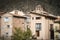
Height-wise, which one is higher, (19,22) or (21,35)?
(19,22)

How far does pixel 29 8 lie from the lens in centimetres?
280

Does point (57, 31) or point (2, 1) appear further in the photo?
point (2, 1)

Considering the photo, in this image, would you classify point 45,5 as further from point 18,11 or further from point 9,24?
point 9,24

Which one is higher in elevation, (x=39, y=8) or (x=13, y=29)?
(x=39, y=8)

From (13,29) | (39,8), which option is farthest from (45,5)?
(13,29)

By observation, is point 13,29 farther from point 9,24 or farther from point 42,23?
point 42,23

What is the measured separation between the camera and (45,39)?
8.80ft

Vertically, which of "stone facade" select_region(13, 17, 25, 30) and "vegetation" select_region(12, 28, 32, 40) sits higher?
"stone facade" select_region(13, 17, 25, 30)

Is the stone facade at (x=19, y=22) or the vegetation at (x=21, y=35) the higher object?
the stone facade at (x=19, y=22)

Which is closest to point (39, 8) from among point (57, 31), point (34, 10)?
point (34, 10)

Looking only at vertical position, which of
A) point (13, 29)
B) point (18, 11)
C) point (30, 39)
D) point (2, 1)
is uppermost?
point (2, 1)

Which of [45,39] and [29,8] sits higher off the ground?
[29,8]

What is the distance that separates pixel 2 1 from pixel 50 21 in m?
0.96

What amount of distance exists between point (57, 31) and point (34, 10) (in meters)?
0.55
